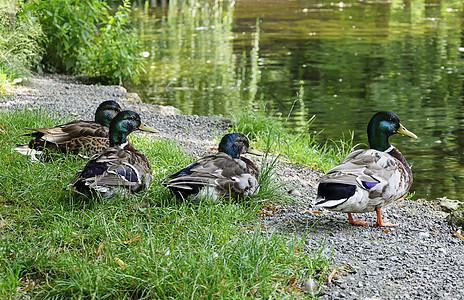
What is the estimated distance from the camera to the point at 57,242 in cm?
392

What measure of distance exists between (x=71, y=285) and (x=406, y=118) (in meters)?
7.65

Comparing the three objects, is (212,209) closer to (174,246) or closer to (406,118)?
(174,246)

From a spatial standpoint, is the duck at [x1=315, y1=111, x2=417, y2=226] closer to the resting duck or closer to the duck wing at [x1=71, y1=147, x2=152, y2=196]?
the duck wing at [x1=71, y1=147, x2=152, y2=196]

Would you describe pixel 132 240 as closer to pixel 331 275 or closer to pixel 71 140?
pixel 331 275

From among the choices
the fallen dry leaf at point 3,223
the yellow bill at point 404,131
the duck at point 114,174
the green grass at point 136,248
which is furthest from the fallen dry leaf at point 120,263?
the yellow bill at point 404,131

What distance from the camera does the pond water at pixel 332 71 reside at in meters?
9.20

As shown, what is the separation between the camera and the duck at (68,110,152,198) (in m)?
4.31

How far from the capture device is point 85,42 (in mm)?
11641

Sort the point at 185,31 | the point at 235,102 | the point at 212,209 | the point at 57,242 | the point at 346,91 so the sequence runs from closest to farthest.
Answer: the point at 57,242, the point at 212,209, the point at 235,102, the point at 346,91, the point at 185,31

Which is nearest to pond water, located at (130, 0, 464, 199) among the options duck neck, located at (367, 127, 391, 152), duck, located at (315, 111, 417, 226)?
duck neck, located at (367, 127, 391, 152)

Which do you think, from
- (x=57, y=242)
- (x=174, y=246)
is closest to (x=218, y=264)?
(x=174, y=246)

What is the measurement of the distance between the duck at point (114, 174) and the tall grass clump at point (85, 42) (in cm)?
710

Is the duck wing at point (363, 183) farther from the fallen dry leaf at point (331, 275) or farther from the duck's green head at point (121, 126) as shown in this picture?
the duck's green head at point (121, 126)

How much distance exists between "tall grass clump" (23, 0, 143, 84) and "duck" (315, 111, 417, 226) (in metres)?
7.56
